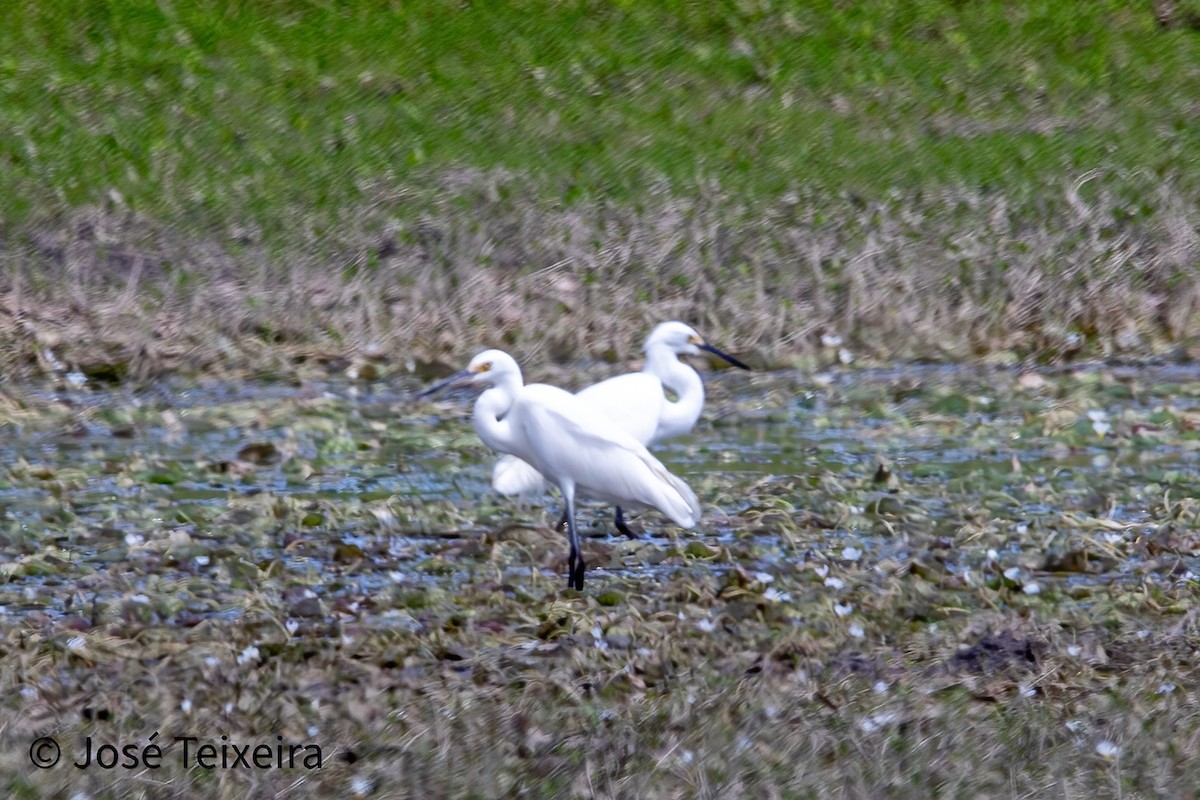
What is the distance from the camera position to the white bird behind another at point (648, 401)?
8.37m

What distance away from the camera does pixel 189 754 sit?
534cm

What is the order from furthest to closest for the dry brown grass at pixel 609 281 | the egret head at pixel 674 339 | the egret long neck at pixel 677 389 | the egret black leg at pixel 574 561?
the dry brown grass at pixel 609 281 < the egret head at pixel 674 339 < the egret long neck at pixel 677 389 < the egret black leg at pixel 574 561

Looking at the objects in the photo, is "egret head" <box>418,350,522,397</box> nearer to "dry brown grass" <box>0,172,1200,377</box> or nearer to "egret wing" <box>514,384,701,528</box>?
"egret wing" <box>514,384,701,528</box>

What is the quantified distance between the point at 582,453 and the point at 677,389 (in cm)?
138

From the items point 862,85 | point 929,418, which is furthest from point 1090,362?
point 862,85

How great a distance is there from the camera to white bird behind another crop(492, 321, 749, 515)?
330 inches

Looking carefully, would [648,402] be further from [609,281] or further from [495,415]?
[609,281]

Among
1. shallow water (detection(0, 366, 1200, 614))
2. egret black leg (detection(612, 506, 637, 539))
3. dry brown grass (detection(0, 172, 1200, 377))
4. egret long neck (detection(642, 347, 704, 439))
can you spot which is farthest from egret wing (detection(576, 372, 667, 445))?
dry brown grass (detection(0, 172, 1200, 377))

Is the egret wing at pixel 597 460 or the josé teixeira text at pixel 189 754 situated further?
the egret wing at pixel 597 460

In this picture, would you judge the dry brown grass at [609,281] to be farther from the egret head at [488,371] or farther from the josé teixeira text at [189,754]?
the josé teixeira text at [189,754]

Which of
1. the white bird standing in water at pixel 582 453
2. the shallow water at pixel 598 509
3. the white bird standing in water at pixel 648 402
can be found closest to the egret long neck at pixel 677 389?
the white bird standing in water at pixel 648 402

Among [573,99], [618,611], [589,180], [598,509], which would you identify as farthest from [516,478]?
[573,99]

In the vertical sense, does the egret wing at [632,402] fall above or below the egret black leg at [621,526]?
above

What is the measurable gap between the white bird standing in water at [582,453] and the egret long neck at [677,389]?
873 millimetres
